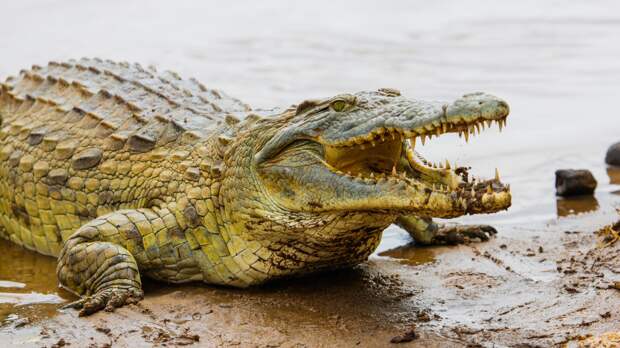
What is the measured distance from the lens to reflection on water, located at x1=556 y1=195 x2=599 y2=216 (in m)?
7.50

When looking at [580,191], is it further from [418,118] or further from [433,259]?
[418,118]

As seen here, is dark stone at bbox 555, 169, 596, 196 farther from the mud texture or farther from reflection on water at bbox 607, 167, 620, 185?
the mud texture

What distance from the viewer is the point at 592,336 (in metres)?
4.43

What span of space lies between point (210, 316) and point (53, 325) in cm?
87

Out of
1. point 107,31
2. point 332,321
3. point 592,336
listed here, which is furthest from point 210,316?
point 107,31

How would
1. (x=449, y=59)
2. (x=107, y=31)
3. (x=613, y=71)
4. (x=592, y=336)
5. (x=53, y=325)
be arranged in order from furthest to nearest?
(x=107, y=31)
(x=449, y=59)
(x=613, y=71)
(x=53, y=325)
(x=592, y=336)

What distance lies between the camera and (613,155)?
886cm

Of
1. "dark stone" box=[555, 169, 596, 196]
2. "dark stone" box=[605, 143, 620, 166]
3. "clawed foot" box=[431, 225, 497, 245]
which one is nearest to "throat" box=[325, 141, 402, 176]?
"clawed foot" box=[431, 225, 497, 245]

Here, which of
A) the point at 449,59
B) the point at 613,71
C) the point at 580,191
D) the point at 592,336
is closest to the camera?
the point at 592,336

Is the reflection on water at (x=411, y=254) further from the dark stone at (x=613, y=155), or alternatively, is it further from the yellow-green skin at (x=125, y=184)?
the dark stone at (x=613, y=155)

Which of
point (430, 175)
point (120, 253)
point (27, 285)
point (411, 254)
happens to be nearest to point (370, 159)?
point (430, 175)

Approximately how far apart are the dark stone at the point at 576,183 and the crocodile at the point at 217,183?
131 cm

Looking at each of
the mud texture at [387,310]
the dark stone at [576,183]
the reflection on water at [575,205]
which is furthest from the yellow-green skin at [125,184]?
the dark stone at [576,183]

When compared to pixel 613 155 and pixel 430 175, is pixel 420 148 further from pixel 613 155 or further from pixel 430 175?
pixel 430 175
